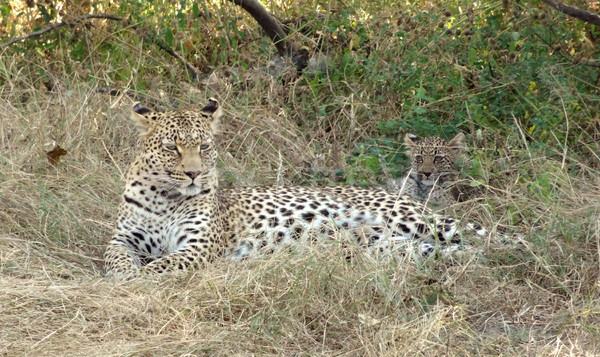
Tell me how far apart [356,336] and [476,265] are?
1.18m

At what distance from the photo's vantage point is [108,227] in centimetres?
693

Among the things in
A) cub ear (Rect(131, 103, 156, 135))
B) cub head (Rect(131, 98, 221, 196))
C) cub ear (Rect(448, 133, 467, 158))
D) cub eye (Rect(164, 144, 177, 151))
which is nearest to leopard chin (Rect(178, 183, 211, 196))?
cub head (Rect(131, 98, 221, 196))

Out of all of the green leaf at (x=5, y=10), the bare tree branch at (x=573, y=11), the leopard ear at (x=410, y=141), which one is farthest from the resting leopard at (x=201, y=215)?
the green leaf at (x=5, y=10)

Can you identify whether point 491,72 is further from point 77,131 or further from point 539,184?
point 77,131

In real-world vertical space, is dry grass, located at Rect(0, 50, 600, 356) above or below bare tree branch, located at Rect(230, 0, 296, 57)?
below

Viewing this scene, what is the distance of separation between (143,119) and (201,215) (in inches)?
32.7

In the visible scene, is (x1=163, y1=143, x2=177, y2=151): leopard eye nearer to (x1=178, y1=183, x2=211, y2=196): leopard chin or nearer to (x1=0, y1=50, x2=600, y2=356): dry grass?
(x1=178, y1=183, x2=211, y2=196): leopard chin

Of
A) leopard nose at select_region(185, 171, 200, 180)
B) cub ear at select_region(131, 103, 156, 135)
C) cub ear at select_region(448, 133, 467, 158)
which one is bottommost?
cub ear at select_region(448, 133, 467, 158)

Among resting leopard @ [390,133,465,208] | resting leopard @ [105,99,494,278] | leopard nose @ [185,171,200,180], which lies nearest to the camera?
resting leopard @ [105,99,494,278]

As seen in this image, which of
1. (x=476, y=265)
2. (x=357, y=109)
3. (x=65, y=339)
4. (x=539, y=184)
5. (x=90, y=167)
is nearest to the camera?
(x=65, y=339)

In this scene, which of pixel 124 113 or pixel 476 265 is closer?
pixel 476 265

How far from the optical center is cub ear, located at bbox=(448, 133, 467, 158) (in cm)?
814

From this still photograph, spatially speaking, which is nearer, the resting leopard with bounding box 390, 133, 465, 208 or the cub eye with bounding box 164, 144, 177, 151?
the cub eye with bounding box 164, 144, 177, 151

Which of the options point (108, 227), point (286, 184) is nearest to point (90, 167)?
point (108, 227)
